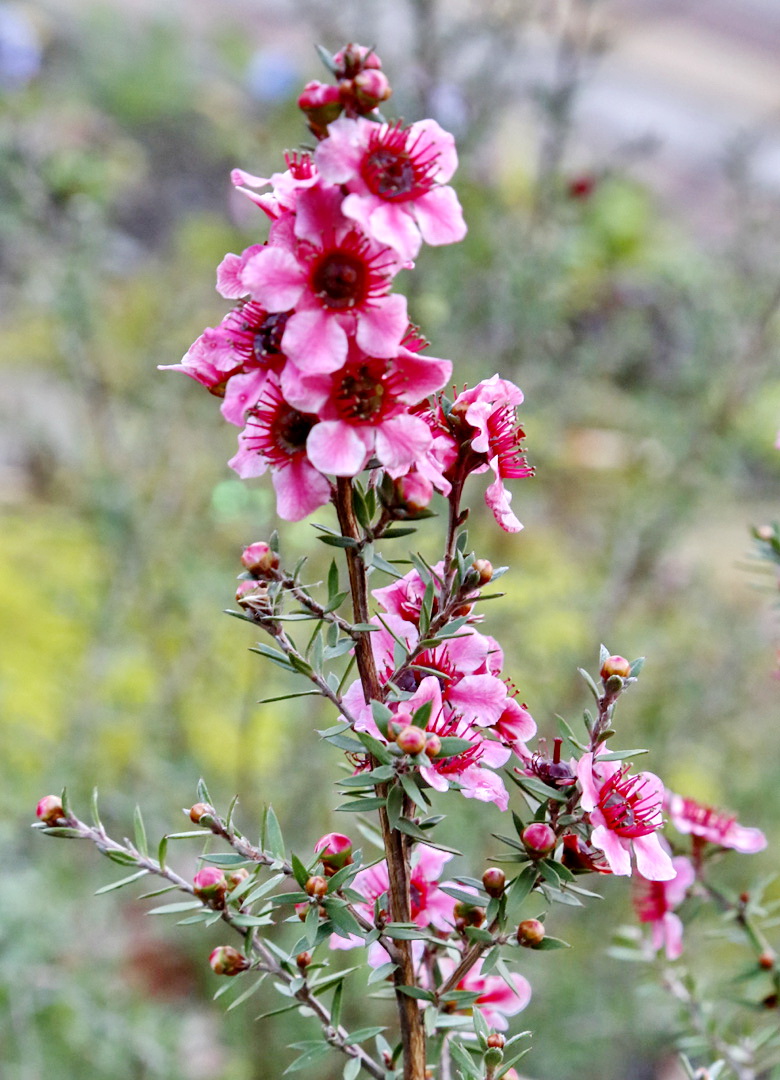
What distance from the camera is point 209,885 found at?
44 cm

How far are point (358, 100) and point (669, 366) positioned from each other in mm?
1633

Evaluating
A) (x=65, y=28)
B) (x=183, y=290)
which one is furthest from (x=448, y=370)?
(x=65, y=28)

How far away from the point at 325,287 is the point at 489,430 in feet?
0.35

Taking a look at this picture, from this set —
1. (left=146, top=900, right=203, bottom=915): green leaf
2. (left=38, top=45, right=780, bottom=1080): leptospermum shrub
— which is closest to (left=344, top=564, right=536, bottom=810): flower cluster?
(left=38, top=45, right=780, bottom=1080): leptospermum shrub

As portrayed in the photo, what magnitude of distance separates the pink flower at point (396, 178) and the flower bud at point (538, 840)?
229 mm

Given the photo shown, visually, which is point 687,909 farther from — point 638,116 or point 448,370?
point 638,116

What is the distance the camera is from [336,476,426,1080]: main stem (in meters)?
0.42

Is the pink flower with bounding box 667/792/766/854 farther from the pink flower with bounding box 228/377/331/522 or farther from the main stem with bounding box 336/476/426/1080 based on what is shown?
the pink flower with bounding box 228/377/331/522

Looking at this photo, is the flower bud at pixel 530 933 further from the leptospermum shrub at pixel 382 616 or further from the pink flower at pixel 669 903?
the pink flower at pixel 669 903

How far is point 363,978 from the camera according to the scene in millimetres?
1359

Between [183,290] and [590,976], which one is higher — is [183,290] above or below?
above

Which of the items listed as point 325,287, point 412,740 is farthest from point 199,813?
point 325,287

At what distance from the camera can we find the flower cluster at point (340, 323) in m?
0.39

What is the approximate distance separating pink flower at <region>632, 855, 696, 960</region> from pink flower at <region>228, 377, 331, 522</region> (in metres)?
0.32
